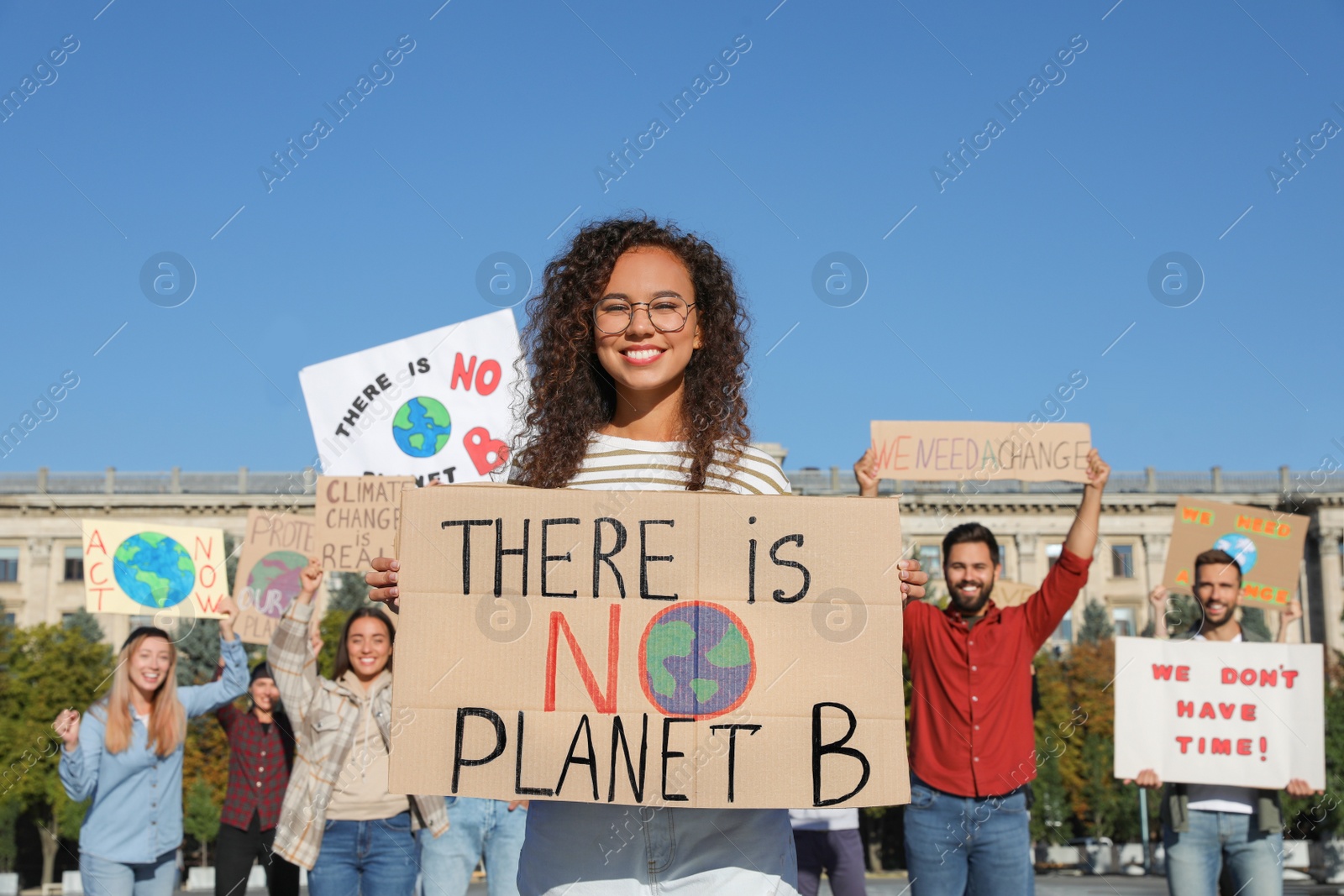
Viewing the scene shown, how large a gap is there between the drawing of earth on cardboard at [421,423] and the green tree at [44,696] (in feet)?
96.4

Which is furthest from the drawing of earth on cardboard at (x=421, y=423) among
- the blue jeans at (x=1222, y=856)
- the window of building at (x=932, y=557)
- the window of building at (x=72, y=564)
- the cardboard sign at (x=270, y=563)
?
the window of building at (x=72, y=564)

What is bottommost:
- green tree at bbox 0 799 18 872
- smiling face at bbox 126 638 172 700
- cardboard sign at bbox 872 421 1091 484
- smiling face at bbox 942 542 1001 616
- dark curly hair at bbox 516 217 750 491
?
green tree at bbox 0 799 18 872

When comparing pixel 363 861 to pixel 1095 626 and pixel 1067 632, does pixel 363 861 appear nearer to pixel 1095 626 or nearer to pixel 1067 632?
pixel 1095 626

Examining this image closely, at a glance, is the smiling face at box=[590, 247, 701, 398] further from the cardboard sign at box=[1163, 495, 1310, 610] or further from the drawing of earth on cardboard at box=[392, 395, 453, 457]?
the cardboard sign at box=[1163, 495, 1310, 610]

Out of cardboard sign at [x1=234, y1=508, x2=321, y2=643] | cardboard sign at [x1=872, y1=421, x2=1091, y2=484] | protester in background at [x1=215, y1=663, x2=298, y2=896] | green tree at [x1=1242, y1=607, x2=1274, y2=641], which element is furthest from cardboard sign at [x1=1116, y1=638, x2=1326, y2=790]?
green tree at [x1=1242, y1=607, x2=1274, y2=641]

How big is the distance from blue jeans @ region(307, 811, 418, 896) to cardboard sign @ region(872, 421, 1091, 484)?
3514 mm

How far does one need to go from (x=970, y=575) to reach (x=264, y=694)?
4558 mm

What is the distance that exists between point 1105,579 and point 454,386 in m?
60.4

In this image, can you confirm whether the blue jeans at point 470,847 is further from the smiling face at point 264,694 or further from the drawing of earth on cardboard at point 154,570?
the drawing of earth on cardboard at point 154,570

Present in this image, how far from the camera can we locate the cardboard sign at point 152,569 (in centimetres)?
875

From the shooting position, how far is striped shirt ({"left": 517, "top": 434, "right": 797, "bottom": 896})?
8.49 ft

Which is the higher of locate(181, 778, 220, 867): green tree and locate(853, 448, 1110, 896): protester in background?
locate(853, 448, 1110, 896): protester in background

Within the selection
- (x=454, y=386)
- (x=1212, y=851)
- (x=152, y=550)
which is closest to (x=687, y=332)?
(x=1212, y=851)

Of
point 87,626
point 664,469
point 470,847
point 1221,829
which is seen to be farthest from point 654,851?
point 87,626
